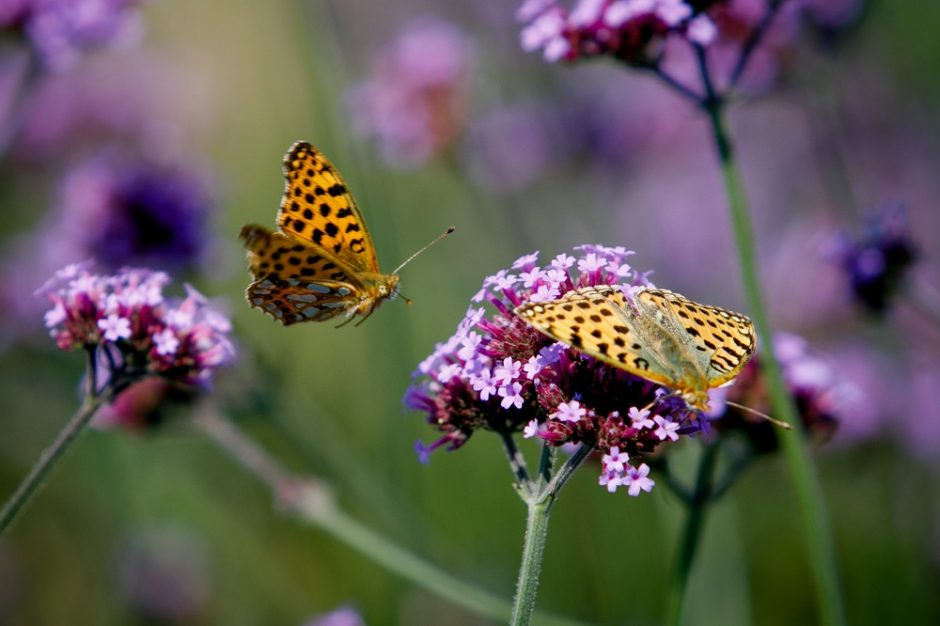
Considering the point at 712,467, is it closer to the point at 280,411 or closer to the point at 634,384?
the point at 634,384

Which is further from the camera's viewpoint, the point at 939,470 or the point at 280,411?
the point at 939,470

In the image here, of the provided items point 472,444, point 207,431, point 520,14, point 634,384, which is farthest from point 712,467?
point 472,444

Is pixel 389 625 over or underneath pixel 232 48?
underneath

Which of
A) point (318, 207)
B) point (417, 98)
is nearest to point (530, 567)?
point (318, 207)

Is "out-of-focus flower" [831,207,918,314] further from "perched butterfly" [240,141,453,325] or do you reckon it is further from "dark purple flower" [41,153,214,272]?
"dark purple flower" [41,153,214,272]

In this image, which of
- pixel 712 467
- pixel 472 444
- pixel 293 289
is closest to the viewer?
pixel 712 467

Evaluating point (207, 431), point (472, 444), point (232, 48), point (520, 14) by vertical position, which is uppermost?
point (232, 48)

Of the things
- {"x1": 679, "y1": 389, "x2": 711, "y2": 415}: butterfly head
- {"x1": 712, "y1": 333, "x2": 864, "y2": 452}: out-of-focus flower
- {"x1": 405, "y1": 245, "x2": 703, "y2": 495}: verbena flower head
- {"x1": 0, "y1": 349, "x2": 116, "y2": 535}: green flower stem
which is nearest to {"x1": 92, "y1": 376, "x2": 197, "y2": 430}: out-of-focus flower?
{"x1": 0, "y1": 349, "x2": 116, "y2": 535}: green flower stem
